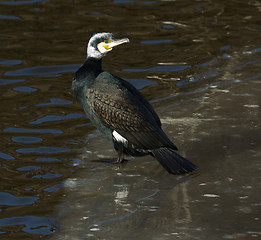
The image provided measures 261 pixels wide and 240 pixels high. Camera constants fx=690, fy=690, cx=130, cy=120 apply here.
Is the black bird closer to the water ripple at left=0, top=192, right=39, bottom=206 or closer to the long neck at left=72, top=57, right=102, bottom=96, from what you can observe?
the long neck at left=72, top=57, right=102, bottom=96

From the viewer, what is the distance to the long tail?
5371 mm

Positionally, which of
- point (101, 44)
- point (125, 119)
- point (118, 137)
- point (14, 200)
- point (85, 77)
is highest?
point (101, 44)

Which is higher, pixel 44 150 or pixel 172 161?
pixel 172 161

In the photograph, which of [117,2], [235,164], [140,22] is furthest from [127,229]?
[117,2]

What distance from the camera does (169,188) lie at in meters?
5.18

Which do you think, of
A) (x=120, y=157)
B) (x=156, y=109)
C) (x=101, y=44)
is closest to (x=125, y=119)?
(x=120, y=157)

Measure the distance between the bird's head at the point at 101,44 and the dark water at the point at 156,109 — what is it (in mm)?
911

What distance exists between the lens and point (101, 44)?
592cm

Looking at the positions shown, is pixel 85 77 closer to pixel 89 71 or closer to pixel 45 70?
pixel 89 71

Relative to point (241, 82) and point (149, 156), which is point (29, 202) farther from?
point (241, 82)

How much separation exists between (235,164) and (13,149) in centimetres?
220

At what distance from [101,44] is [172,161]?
124cm

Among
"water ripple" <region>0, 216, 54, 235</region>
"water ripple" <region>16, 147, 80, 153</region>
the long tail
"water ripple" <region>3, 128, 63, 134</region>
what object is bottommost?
Answer: "water ripple" <region>0, 216, 54, 235</region>

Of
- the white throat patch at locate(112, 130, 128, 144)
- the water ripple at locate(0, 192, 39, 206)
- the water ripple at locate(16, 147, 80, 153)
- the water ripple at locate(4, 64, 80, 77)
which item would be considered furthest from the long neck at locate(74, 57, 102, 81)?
the water ripple at locate(4, 64, 80, 77)
